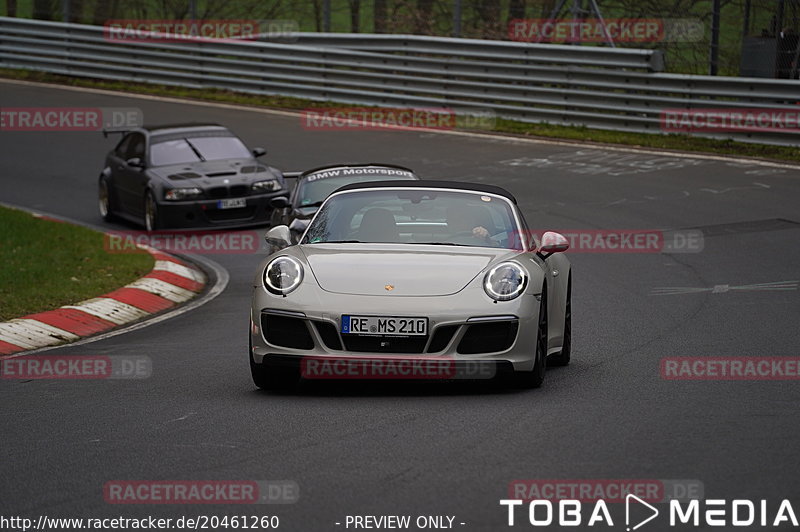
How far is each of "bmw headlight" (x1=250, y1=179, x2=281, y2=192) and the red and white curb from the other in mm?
3208

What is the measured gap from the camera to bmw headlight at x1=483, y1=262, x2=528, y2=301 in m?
7.47

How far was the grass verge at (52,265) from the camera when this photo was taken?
472 inches

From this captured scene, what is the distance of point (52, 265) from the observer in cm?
1377

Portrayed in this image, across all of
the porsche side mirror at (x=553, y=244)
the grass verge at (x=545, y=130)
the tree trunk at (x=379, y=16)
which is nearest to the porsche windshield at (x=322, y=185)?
the porsche side mirror at (x=553, y=244)

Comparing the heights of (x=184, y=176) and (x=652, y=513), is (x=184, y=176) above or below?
below

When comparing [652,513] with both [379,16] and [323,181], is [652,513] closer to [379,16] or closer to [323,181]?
[323,181]

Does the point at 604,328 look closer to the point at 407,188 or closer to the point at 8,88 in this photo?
the point at 407,188

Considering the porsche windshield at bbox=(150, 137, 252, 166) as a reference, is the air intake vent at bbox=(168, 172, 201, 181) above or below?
below

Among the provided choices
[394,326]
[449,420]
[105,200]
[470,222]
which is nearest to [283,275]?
[394,326]

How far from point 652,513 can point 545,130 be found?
19265mm

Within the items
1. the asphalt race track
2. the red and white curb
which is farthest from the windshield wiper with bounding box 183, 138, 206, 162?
the asphalt race track

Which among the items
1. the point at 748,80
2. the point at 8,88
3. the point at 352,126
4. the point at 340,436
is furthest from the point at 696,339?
the point at 8,88

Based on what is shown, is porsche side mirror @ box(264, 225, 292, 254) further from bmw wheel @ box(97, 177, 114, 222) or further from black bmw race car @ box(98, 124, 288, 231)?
bmw wheel @ box(97, 177, 114, 222)

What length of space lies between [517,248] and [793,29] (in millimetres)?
14825
